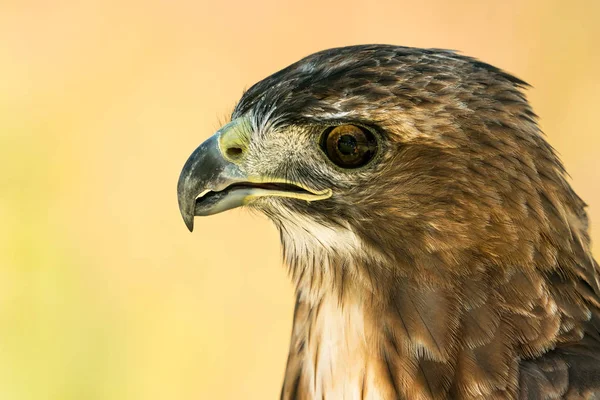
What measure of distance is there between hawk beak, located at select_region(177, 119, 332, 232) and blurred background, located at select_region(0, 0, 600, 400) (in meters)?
2.38

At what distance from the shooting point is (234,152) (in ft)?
9.02

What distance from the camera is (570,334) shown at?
2568mm

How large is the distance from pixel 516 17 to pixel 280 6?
1.70 m

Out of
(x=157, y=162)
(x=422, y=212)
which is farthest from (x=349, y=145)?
(x=157, y=162)

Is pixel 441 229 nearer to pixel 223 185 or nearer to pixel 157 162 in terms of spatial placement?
pixel 223 185

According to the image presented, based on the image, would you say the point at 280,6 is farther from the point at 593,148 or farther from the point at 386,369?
the point at 386,369

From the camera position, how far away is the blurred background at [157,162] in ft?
16.6

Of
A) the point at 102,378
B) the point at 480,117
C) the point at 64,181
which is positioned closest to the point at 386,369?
the point at 480,117

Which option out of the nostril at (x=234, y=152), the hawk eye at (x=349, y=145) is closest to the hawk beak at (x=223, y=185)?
the nostril at (x=234, y=152)

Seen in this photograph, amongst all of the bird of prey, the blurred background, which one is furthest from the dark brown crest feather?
the blurred background

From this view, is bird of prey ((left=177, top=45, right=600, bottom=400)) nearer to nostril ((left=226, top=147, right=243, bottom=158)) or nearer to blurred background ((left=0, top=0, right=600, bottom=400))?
nostril ((left=226, top=147, right=243, bottom=158))

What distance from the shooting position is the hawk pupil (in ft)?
8.45

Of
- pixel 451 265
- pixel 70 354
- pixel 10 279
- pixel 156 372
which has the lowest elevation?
pixel 156 372

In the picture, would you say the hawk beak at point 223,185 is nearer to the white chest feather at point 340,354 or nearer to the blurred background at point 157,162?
the white chest feather at point 340,354
